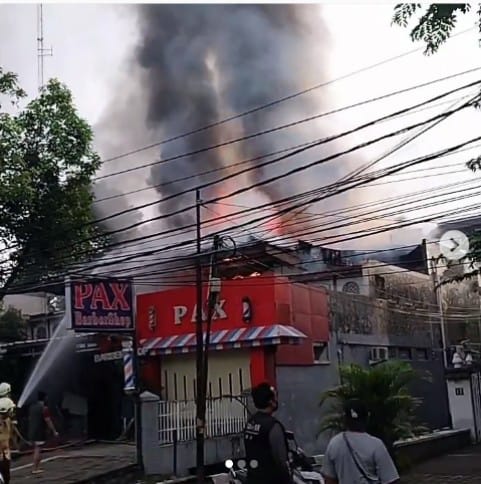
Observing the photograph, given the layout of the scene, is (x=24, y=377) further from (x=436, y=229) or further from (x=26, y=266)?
(x=436, y=229)

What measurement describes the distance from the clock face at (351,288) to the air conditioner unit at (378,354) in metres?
1.61

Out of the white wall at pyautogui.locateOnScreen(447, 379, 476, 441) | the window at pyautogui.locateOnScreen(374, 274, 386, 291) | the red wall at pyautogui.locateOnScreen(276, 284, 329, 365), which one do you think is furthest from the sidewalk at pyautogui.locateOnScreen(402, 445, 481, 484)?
the window at pyautogui.locateOnScreen(374, 274, 386, 291)

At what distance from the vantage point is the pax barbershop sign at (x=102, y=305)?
14055 mm

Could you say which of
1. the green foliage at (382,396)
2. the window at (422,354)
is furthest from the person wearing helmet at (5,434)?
the window at (422,354)

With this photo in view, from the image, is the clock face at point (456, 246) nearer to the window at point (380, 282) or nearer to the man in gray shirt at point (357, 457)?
the window at point (380, 282)

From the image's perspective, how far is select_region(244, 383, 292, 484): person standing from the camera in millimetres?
4793

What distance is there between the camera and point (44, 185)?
1420 cm

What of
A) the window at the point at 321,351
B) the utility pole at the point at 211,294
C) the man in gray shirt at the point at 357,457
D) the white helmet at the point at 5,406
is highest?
the utility pole at the point at 211,294

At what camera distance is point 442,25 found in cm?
615

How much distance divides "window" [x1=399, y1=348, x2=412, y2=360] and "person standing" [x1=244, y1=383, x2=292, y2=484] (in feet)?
50.1

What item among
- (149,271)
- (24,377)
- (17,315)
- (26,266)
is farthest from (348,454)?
(17,315)

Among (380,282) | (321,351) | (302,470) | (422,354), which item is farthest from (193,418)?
(422,354)

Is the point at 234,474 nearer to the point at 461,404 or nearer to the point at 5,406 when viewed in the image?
the point at 5,406

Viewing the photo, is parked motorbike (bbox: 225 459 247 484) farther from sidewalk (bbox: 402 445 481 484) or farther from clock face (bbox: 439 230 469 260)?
sidewalk (bbox: 402 445 481 484)
